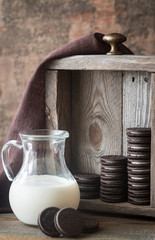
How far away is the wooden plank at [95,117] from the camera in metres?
1.72

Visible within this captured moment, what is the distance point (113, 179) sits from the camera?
64.1 inches

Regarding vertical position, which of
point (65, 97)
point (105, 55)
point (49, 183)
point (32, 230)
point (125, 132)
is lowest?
point (32, 230)

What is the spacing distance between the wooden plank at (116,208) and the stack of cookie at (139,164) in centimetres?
2

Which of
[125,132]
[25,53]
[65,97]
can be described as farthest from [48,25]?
[125,132]

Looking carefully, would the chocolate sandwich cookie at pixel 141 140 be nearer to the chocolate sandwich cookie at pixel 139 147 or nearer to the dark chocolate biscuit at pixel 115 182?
the chocolate sandwich cookie at pixel 139 147

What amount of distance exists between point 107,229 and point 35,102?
0.46 meters

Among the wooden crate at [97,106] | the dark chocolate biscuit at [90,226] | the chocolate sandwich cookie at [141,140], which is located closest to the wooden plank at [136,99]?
the wooden crate at [97,106]

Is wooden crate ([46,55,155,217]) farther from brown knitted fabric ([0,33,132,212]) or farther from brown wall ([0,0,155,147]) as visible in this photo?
brown wall ([0,0,155,147])

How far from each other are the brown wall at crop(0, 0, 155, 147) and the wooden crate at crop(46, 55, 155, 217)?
1.12 feet

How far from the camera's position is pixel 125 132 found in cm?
171

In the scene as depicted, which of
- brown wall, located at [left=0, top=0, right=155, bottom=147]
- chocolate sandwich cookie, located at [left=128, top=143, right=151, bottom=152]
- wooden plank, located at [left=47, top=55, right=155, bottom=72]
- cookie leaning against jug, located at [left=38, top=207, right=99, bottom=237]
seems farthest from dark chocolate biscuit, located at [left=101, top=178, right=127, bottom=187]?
brown wall, located at [left=0, top=0, right=155, bottom=147]

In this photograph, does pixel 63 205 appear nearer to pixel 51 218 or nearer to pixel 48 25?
pixel 51 218

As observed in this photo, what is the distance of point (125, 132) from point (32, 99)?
0.30 metres

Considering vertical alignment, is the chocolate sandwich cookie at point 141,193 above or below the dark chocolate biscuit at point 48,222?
above
